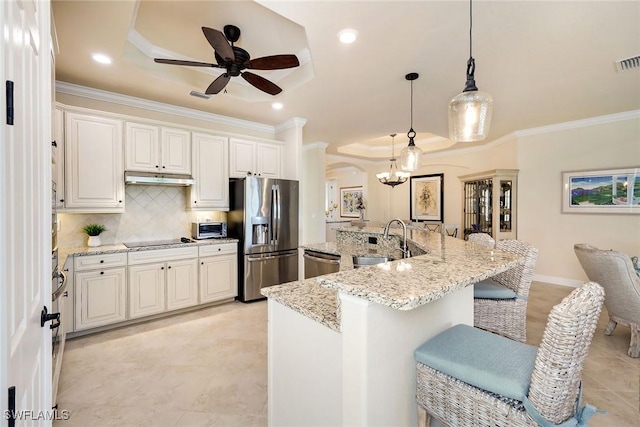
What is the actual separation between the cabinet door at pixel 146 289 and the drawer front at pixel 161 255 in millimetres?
60

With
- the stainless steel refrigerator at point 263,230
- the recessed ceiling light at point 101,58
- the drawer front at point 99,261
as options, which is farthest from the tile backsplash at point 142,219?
the recessed ceiling light at point 101,58

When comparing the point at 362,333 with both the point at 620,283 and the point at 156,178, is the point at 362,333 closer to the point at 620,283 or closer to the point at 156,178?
the point at 620,283

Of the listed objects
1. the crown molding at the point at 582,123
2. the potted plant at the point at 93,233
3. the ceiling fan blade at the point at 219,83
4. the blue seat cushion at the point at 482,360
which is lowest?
the blue seat cushion at the point at 482,360

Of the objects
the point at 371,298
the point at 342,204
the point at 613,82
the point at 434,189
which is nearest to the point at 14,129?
the point at 371,298

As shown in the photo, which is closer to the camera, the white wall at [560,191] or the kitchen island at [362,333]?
the kitchen island at [362,333]

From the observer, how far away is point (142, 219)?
375 centimetres

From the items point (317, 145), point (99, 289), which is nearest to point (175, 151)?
point (99, 289)

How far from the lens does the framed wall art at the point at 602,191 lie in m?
4.15

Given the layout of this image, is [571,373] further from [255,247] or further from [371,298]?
[255,247]

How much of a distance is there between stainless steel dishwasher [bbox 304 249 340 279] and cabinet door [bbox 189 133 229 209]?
1.54 meters

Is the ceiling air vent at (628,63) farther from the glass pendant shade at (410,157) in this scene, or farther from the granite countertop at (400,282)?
the granite countertop at (400,282)

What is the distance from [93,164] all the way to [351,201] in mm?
7006

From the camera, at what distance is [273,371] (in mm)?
1517

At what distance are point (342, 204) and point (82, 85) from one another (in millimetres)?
7324
